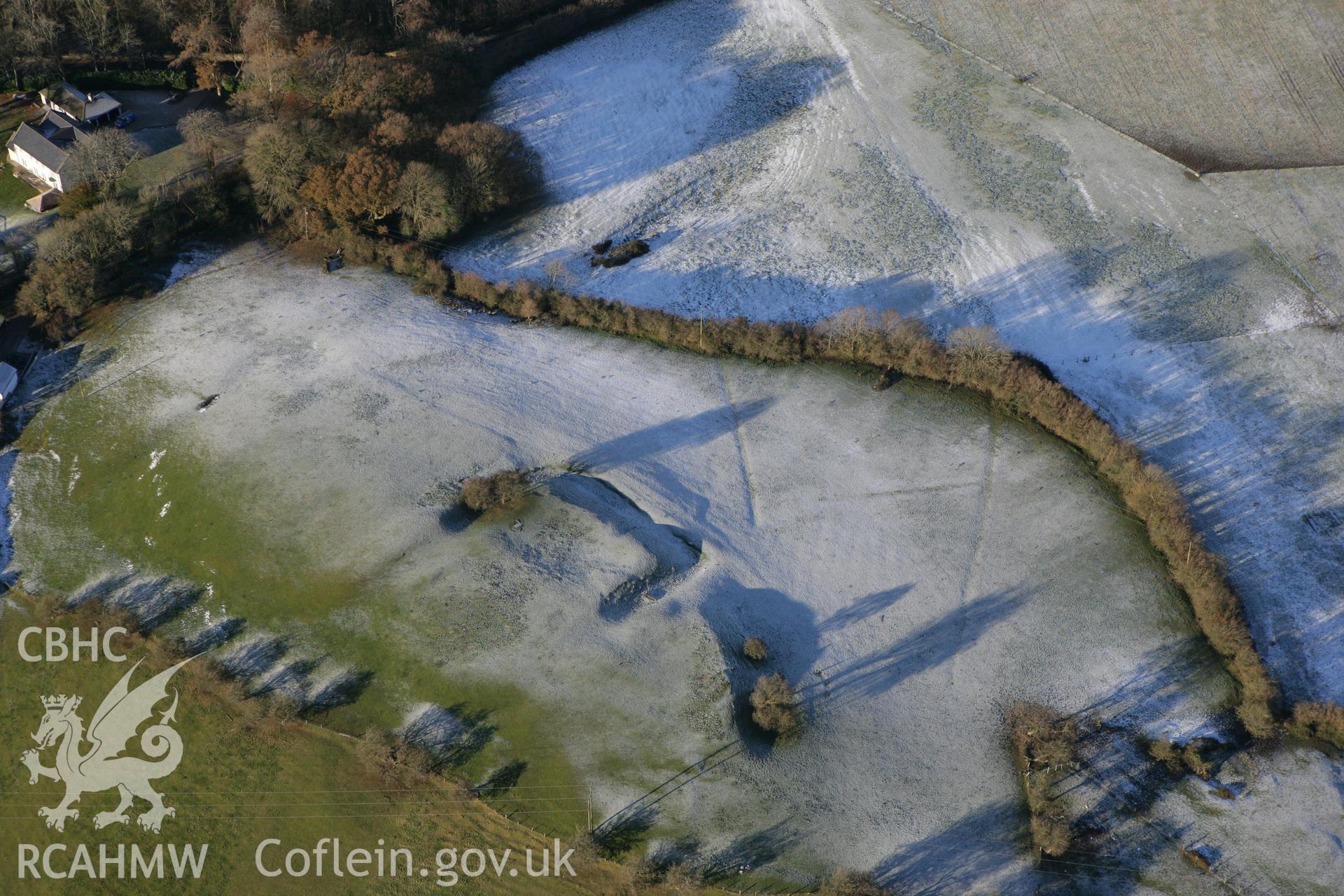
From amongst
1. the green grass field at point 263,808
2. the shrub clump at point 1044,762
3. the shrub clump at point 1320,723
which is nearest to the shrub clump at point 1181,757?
the shrub clump at point 1044,762

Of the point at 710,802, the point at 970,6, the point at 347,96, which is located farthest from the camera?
the point at 970,6

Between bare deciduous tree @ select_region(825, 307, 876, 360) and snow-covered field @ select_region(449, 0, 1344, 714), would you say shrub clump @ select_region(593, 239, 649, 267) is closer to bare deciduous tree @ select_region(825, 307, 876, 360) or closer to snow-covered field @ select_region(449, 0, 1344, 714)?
snow-covered field @ select_region(449, 0, 1344, 714)

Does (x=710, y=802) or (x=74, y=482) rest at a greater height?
(x=74, y=482)

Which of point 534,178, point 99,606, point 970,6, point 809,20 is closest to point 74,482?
point 99,606

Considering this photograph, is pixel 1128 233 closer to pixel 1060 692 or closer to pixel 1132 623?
pixel 1132 623

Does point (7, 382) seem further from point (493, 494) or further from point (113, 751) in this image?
point (493, 494)

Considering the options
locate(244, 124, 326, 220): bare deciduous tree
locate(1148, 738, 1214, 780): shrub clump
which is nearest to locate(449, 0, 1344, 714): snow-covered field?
locate(1148, 738, 1214, 780): shrub clump
